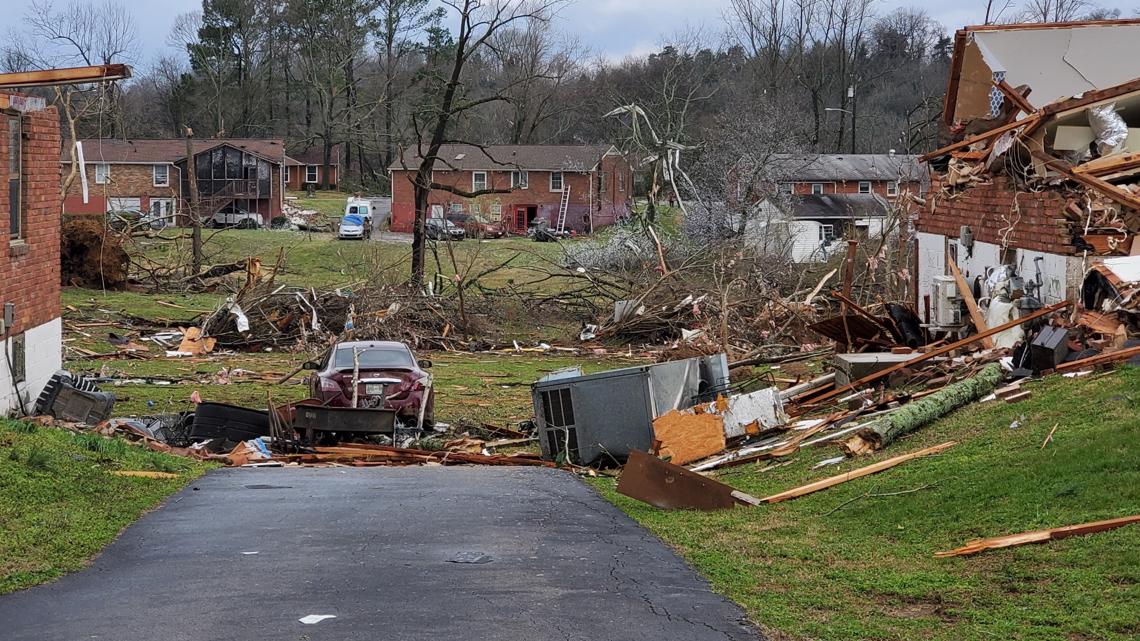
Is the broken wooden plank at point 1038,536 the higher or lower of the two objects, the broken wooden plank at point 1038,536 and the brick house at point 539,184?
the lower

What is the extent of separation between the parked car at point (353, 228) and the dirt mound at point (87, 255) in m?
25.4

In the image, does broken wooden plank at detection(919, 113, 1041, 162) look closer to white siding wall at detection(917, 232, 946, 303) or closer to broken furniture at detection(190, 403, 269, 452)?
white siding wall at detection(917, 232, 946, 303)

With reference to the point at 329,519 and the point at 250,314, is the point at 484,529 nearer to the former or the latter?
the point at 329,519

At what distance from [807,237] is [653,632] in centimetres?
5825

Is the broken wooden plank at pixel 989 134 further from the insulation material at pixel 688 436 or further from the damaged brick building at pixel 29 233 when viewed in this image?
the damaged brick building at pixel 29 233

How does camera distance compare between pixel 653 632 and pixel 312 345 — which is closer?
pixel 653 632

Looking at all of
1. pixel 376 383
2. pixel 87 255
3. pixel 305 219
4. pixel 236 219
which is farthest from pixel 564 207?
pixel 376 383

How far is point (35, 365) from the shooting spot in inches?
750

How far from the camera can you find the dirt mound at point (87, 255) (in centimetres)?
4175

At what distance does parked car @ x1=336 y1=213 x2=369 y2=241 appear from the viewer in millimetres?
69000

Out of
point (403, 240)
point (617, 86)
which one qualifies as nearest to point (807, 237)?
point (403, 240)

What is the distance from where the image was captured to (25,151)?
61.4 ft

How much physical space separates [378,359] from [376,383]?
88cm

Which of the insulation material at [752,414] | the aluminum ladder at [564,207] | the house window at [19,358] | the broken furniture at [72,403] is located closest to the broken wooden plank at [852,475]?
the insulation material at [752,414]
